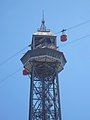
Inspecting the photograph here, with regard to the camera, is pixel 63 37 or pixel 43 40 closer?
A: pixel 63 37

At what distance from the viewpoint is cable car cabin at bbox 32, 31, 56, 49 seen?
189ft

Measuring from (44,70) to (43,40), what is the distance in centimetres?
513

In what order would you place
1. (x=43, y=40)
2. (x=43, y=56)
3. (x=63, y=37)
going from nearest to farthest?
(x=63, y=37) < (x=43, y=56) < (x=43, y=40)

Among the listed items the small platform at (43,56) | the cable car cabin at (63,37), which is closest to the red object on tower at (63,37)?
the cable car cabin at (63,37)

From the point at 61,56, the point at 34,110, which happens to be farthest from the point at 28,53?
the point at 34,110

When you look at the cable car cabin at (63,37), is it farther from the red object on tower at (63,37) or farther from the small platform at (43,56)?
the small platform at (43,56)

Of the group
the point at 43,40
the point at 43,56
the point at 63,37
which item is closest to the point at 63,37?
the point at 63,37

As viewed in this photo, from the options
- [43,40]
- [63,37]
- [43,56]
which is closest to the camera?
[63,37]

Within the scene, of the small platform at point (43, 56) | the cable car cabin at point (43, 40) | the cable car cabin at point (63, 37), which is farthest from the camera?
the cable car cabin at point (43, 40)

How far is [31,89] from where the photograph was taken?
54.4 m

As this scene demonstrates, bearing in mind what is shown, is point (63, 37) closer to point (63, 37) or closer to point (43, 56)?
point (63, 37)

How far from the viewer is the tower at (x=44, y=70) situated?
54.3 meters

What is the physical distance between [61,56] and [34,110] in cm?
1002

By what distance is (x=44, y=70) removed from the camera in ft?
187
